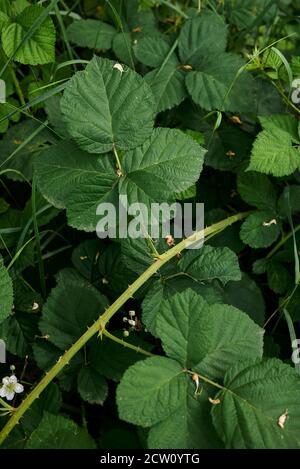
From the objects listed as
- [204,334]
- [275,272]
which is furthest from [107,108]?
[275,272]

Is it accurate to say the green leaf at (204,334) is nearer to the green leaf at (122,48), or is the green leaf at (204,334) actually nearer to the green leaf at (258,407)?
the green leaf at (258,407)

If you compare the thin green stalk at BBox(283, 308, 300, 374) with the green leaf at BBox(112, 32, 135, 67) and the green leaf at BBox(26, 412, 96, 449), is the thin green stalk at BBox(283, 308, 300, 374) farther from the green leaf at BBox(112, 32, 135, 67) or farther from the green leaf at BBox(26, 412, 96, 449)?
the green leaf at BBox(112, 32, 135, 67)

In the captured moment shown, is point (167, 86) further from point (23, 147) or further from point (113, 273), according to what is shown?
point (113, 273)

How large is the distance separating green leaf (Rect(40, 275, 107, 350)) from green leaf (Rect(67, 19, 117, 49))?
2.59 ft

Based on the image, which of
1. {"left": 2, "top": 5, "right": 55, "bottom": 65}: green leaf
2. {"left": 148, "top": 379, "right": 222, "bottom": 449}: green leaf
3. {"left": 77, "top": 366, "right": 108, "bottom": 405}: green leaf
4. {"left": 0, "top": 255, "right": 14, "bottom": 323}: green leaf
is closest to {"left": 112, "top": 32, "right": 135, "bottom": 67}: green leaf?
{"left": 2, "top": 5, "right": 55, "bottom": 65}: green leaf

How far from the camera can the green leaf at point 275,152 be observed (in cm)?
139

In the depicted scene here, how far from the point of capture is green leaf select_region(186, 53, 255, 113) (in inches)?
61.2

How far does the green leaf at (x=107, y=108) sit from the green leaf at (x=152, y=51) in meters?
0.42

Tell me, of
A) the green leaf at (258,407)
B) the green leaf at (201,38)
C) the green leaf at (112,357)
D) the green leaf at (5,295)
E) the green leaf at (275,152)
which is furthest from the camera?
the green leaf at (201,38)

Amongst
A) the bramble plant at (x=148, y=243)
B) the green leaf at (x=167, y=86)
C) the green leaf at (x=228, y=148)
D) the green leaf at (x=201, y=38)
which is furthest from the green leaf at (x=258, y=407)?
the green leaf at (x=201, y=38)

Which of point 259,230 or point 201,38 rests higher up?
point 201,38

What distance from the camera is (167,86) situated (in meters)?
1.58

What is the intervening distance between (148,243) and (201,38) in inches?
27.7

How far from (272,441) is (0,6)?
1.31 meters
